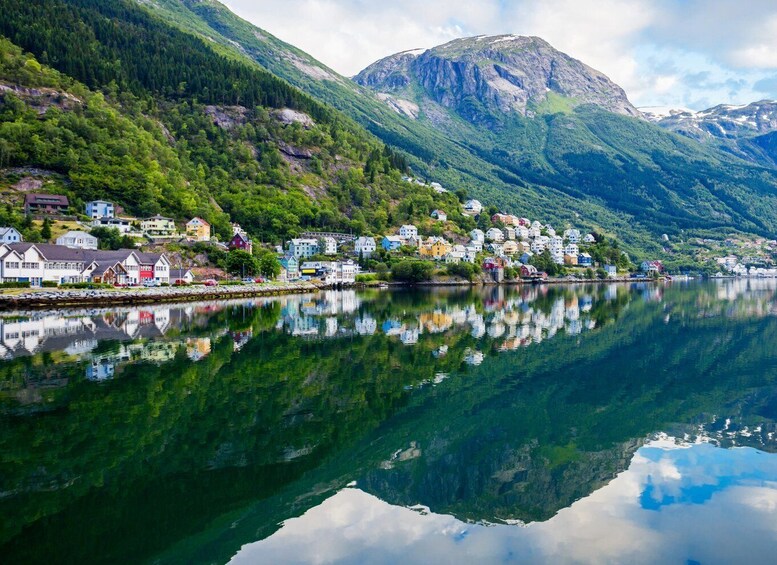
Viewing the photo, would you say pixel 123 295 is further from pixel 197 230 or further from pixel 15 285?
pixel 197 230

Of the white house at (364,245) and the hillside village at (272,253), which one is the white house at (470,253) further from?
the white house at (364,245)

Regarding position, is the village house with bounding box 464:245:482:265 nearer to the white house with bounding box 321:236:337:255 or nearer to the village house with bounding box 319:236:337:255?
Answer: the village house with bounding box 319:236:337:255

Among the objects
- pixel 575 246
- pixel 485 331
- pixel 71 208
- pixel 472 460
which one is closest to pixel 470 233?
pixel 575 246

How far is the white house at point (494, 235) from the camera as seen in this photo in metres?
135

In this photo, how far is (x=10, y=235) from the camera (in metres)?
62.2

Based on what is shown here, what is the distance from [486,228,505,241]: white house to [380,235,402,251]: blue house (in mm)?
30699

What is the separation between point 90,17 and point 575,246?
402 feet

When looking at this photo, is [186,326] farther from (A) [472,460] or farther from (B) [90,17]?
(B) [90,17]

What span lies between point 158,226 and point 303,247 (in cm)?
2538

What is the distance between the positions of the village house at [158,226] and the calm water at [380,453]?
5295 cm

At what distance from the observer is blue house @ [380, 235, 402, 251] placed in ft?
361

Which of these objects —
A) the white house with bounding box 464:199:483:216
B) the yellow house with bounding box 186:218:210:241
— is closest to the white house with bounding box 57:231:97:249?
the yellow house with bounding box 186:218:210:241

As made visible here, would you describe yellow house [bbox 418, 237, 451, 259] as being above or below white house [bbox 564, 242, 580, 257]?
below

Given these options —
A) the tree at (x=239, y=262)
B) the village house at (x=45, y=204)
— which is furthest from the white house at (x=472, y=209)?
the village house at (x=45, y=204)
